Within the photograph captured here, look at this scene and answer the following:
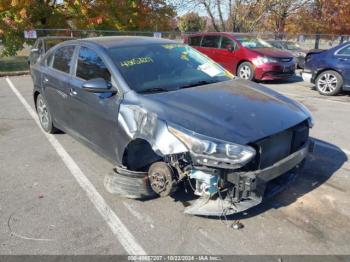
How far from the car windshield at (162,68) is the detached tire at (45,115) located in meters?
2.23

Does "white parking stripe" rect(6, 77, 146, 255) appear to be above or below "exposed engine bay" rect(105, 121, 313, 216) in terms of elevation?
below

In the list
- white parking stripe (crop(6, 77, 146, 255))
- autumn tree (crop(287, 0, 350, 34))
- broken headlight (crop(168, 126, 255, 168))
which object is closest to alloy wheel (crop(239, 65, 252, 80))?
white parking stripe (crop(6, 77, 146, 255))

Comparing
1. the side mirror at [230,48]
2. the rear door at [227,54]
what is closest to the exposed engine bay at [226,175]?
the rear door at [227,54]

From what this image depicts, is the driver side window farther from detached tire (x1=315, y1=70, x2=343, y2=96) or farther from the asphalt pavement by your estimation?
the asphalt pavement

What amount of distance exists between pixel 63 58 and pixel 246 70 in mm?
7636

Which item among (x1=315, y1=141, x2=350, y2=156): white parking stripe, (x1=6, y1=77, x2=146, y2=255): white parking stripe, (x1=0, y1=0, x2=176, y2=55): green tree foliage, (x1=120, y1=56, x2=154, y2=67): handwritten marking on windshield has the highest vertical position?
(x1=0, y1=0, x2=176, y2=55): green tree foliage

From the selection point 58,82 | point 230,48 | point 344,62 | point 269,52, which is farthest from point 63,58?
point 269,52

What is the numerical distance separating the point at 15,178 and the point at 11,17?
1637 cm

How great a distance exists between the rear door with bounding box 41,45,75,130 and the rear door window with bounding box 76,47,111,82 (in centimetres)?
30

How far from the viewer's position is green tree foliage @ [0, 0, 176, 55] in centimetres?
1798

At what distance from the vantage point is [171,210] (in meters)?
3.64

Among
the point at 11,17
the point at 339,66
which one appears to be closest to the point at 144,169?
the point at 339,66

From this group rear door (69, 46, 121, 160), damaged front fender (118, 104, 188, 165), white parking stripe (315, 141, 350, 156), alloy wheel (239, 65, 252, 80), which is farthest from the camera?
alloy wheel (239, 65, 252, 80)

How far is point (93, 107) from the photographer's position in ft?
13.8
